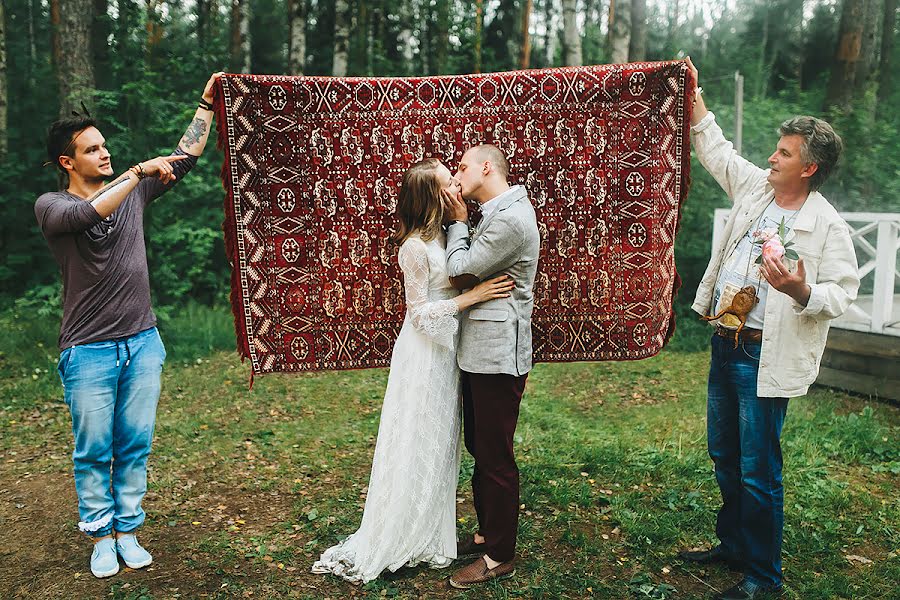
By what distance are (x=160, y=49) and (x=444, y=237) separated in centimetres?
885

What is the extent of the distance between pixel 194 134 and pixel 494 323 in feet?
6.32

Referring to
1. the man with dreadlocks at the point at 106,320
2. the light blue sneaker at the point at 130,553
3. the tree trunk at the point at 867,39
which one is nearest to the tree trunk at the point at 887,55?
the tree trunk at the point at 867,39

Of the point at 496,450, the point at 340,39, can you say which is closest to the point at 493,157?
the point at 496,450

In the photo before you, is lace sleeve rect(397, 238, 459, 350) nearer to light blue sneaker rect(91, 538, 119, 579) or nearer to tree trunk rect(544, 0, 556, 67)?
light blue sneaker rect(91, 538, 119, 579)

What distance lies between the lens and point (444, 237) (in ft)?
12.4

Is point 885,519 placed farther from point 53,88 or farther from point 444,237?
point 53,88

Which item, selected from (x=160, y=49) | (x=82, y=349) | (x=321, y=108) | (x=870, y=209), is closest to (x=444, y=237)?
(x=321, y=108)

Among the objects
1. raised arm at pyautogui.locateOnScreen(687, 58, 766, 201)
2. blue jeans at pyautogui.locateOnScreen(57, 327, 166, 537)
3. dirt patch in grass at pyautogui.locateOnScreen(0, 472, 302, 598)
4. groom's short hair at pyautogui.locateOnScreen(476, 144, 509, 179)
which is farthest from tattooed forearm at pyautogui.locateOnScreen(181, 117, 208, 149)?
raised arm at pyautogui.locateOnScreen(687, 58, 766, 201)

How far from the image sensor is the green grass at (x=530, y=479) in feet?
13.1

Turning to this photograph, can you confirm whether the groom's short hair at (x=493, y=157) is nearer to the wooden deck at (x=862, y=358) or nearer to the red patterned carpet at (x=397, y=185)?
the red patterned carpet at (x=397, y=185)

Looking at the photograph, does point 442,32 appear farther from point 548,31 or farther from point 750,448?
point 750,448

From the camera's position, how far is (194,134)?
3.95 meters

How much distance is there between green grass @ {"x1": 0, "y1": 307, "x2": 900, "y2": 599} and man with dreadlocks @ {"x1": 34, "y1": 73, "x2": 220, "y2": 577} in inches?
16.8

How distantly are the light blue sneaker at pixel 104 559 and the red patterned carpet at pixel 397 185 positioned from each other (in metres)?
1.26
